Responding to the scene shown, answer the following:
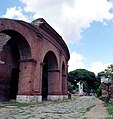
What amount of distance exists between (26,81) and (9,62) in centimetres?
276

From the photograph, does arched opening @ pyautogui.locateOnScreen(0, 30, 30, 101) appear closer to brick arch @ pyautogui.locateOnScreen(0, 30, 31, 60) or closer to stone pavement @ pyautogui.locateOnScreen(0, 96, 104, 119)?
brick arch @ pyautogui.locateOnScreen(0, 30, 31, 60)

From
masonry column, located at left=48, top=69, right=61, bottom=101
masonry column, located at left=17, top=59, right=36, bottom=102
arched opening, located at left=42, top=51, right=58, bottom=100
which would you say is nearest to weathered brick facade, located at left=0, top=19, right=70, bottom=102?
masonry column, located at left=17, top=59, right=36, bottom=102

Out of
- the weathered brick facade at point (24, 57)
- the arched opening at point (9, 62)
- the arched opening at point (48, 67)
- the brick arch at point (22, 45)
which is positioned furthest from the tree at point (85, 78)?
the brick arch at point (22, 45)

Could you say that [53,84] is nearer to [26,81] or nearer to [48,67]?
[48,67]

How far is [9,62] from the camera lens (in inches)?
715

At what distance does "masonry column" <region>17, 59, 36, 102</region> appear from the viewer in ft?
52.9

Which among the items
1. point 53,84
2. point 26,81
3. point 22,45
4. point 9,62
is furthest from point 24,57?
point 53,84

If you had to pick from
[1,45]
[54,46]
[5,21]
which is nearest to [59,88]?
[54,46]

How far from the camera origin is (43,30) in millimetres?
19281

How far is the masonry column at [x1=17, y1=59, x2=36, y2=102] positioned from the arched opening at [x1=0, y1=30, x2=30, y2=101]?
57cm

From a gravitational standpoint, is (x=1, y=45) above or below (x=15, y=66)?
above

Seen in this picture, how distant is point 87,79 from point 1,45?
56.1 m

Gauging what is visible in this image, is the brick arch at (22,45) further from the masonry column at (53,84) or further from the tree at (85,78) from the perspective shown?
the tree at (85,78)

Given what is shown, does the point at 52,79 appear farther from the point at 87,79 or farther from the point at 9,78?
the point at 87,79
